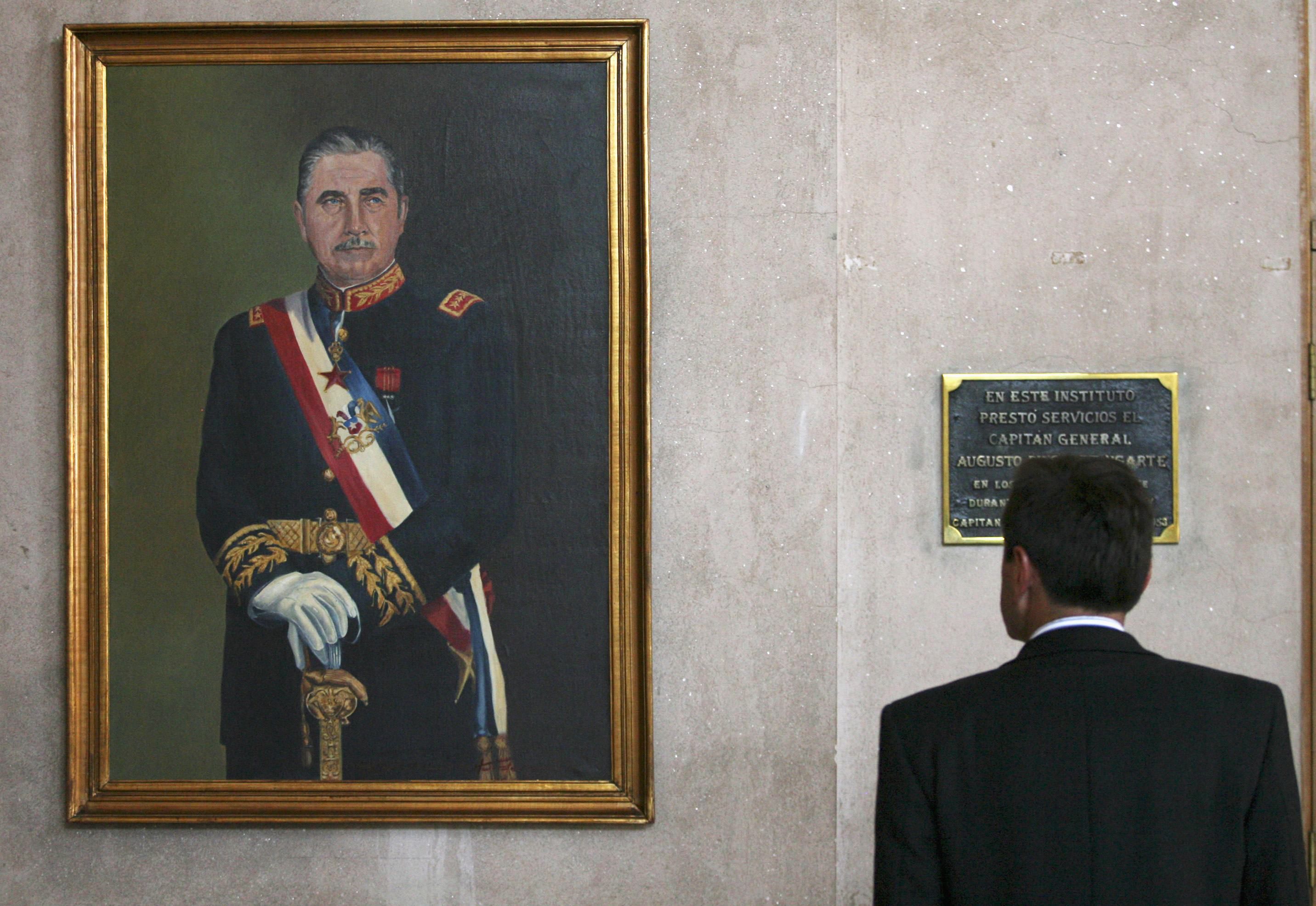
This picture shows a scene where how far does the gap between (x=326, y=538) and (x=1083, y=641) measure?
75.3 inches

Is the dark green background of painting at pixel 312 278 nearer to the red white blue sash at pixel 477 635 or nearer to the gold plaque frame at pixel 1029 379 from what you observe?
the red white blue sash at pixel 477 635

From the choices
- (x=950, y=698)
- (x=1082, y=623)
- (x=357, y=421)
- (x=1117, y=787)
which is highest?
(x=357, y=421)

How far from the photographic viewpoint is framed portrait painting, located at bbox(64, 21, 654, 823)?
2740mm

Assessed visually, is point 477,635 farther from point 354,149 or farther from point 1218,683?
point 1218,683

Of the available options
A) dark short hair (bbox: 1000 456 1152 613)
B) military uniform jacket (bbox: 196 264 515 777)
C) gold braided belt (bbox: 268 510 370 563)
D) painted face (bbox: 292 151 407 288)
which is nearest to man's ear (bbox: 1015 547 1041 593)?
dark short hair (bbox: 1000 456 1152 613)

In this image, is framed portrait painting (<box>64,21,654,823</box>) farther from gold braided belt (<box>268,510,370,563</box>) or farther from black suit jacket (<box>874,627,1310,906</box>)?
black suit jacket (<box>874,627,1310,906</box>)

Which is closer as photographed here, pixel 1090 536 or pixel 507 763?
pixel 1090 536

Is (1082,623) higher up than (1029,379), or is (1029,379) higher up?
(1029,379)

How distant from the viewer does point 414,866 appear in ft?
9.00

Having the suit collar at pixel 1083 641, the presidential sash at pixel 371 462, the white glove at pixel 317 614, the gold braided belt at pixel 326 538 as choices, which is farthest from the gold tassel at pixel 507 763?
the suit collar at pixel 1083 641

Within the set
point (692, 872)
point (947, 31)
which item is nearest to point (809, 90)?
point (947, 31)

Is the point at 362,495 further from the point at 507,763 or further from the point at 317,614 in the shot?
the point at 507,763

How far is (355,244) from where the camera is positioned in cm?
279

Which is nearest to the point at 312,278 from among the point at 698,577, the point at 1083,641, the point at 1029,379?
the point at 698,577
